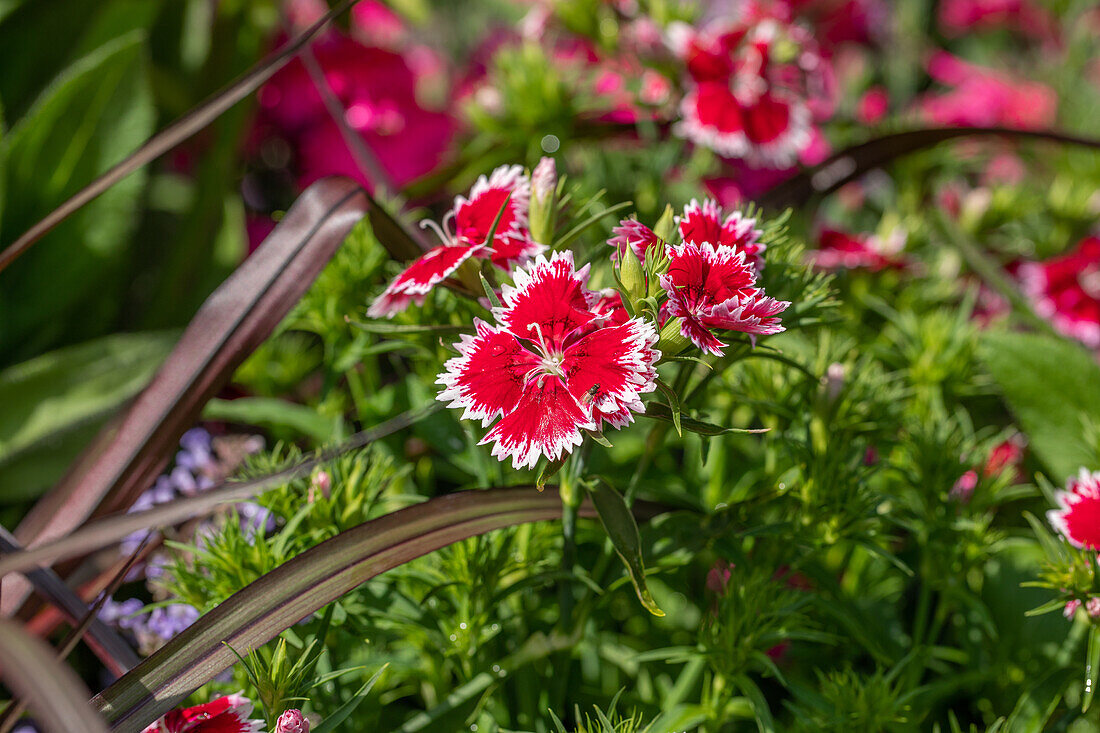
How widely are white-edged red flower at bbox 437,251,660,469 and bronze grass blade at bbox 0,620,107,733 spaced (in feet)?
0.71

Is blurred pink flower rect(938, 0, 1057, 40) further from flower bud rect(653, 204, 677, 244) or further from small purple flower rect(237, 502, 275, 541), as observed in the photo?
small purple flower rect(237, 502, 275, 541)

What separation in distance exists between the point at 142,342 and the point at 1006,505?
0.94 metres

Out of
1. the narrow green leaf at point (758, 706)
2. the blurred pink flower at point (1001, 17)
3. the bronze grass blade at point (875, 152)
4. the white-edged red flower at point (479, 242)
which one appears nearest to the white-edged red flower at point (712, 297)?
the white-edged red flower at point (479, 242)

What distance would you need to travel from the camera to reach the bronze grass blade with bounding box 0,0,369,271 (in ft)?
2.06

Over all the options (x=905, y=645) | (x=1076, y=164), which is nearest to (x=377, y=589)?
(x=905, y=645)

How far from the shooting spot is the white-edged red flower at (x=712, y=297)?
0.45 m

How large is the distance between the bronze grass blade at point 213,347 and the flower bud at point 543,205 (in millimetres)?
A: 174

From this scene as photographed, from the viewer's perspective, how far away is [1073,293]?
3.36 ft

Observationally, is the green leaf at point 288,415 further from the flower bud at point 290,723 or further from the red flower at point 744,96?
the red flower at point 744,96

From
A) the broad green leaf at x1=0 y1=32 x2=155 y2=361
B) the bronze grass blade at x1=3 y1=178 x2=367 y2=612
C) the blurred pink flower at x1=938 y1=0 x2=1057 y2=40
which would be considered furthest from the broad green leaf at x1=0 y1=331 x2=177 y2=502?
the blurred pink flower at x1=938 y1=0 x2=1057 y2=40

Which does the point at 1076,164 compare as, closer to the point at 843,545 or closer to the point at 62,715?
the point at 843,545

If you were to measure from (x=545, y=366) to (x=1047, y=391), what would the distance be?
0.60 metres

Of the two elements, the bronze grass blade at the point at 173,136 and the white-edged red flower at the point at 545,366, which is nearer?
the white-edged red flower at the point at 545,366

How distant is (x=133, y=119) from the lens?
3.26ft
